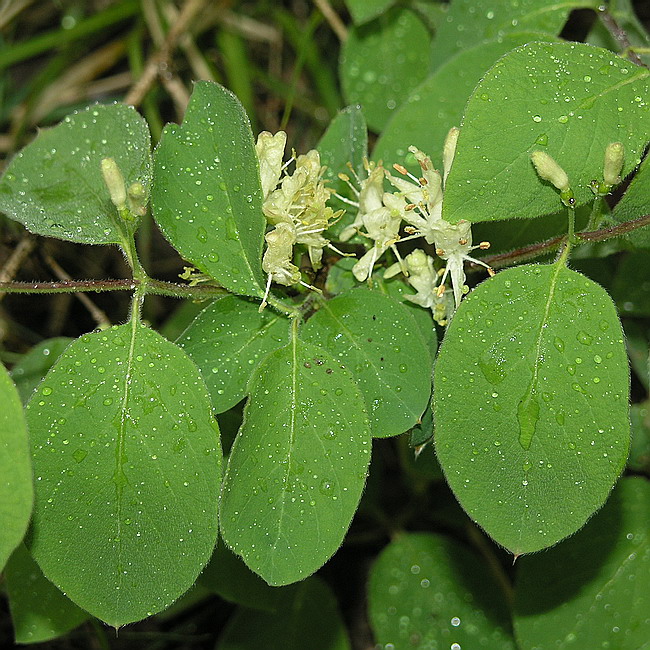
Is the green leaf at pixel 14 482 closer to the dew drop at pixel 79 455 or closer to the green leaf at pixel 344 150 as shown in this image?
the dew drop at pixel 79 455

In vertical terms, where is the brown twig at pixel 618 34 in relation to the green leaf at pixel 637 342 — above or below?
above

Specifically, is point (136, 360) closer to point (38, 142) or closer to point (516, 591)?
point (38, 142)

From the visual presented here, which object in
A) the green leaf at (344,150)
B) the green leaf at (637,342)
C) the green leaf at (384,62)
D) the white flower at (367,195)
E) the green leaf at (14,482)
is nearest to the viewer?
the green leaf at (14,482)

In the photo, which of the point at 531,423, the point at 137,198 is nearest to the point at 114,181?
the point at 137,198

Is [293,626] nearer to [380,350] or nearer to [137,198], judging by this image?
[380,350]

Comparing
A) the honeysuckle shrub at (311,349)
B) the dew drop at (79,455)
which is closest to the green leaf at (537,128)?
the honeysuckle shrub at (311,349)

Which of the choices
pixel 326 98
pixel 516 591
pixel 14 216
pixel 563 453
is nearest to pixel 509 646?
pixel 516 591

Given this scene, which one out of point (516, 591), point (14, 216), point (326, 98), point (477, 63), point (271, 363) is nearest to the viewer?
point (271, 363)
